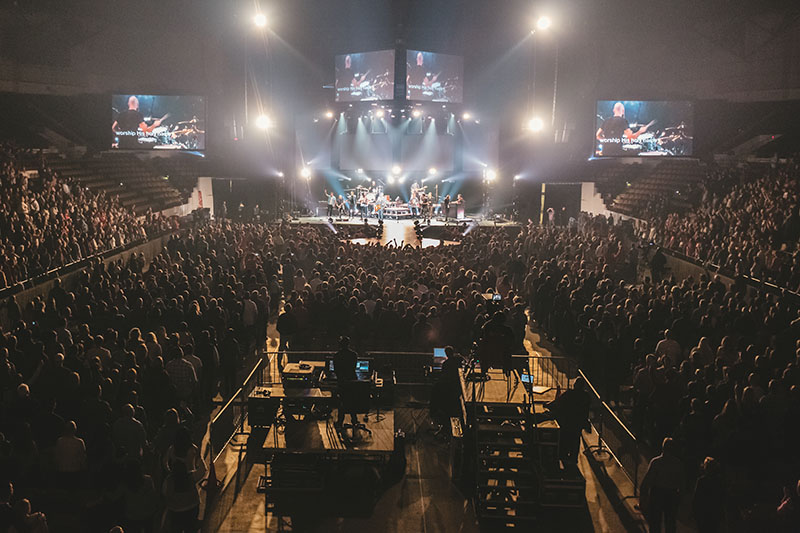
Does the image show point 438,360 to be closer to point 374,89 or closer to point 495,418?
point 495,418

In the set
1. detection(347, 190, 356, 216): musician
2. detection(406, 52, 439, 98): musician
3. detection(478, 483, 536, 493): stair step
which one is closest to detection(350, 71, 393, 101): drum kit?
detection(406, 52, 439, 98): musician

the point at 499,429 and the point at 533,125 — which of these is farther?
the point at 533,125

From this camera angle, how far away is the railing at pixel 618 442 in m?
9.99

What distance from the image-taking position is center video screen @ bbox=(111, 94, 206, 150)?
34.6 m

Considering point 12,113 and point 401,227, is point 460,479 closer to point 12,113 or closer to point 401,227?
point 401,227

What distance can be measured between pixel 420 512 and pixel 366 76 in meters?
35.5

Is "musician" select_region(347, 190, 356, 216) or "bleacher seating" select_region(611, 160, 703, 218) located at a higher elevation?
"bleacher seating" select_region(611, 160, 703, 218)

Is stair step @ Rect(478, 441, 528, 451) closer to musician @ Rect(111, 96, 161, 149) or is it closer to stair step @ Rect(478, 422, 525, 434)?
stair step @ Rect(478, 422, 525, 434)

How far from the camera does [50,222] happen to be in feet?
70.6

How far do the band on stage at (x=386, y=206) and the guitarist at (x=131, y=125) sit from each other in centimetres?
983

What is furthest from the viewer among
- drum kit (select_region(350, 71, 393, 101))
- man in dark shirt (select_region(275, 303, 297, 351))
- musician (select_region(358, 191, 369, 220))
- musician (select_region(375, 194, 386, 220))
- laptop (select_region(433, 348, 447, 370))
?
drum kit (select_region(350, 71, 393, 101))

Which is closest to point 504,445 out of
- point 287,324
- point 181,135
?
point 287,324

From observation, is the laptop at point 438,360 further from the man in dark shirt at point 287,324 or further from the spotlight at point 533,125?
the spotlight at point 533,125

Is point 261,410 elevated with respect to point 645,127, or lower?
lower
